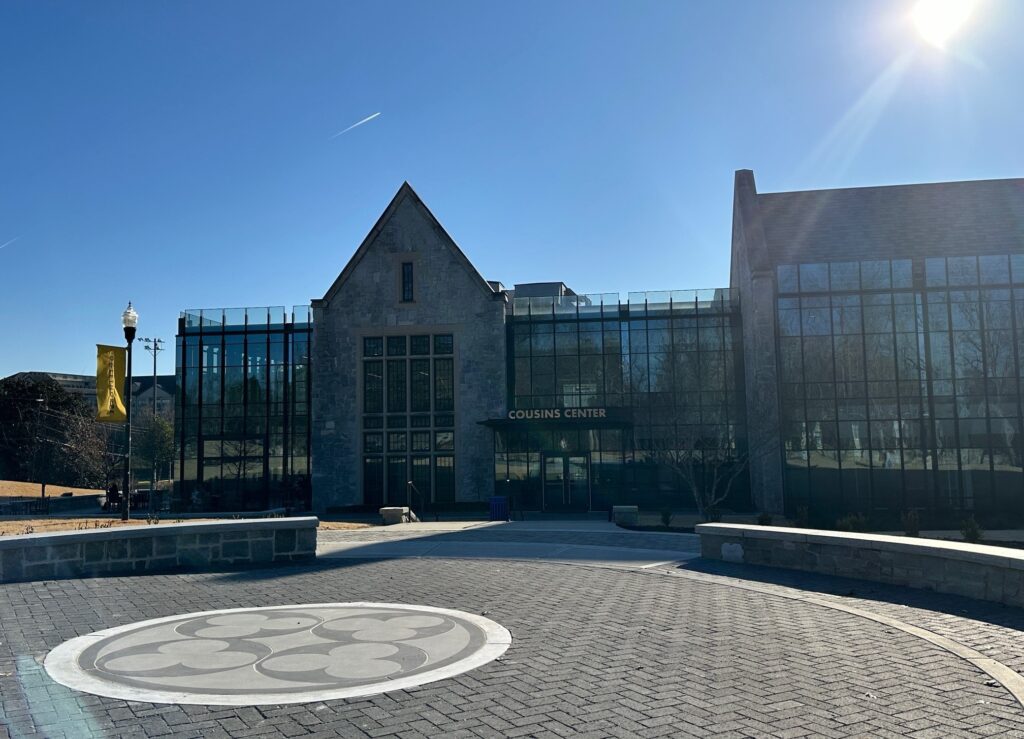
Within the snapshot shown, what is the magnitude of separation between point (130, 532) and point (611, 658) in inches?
367

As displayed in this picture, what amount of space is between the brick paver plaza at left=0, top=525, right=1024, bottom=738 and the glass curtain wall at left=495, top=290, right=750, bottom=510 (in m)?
22.5

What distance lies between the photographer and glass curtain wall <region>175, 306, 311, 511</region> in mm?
39344

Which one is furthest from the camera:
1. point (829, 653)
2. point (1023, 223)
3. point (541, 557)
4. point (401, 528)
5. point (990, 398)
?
point (1023, 223)

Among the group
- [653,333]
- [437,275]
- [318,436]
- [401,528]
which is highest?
[437,275]

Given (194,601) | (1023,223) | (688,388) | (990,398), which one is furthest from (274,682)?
(1023,223)

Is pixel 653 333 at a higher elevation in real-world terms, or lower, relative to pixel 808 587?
higher

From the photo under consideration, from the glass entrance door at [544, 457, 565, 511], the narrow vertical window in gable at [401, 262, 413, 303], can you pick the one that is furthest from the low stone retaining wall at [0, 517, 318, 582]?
the narrow vertical window in gable at [401, 262, 413, 303]

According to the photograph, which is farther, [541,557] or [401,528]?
[401,528]

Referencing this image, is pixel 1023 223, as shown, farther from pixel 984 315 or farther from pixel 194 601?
pixel 194 601

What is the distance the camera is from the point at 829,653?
7605 millimetres

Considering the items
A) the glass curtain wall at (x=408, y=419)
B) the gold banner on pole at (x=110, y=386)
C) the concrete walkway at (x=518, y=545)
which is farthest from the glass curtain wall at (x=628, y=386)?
the gold banner on pole at (x=110, y=386)

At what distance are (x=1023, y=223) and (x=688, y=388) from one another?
16194mm

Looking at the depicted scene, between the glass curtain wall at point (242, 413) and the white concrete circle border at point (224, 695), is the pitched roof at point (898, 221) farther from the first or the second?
the white concrete circle border at point (224, 695)

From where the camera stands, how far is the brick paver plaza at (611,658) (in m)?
5.62
